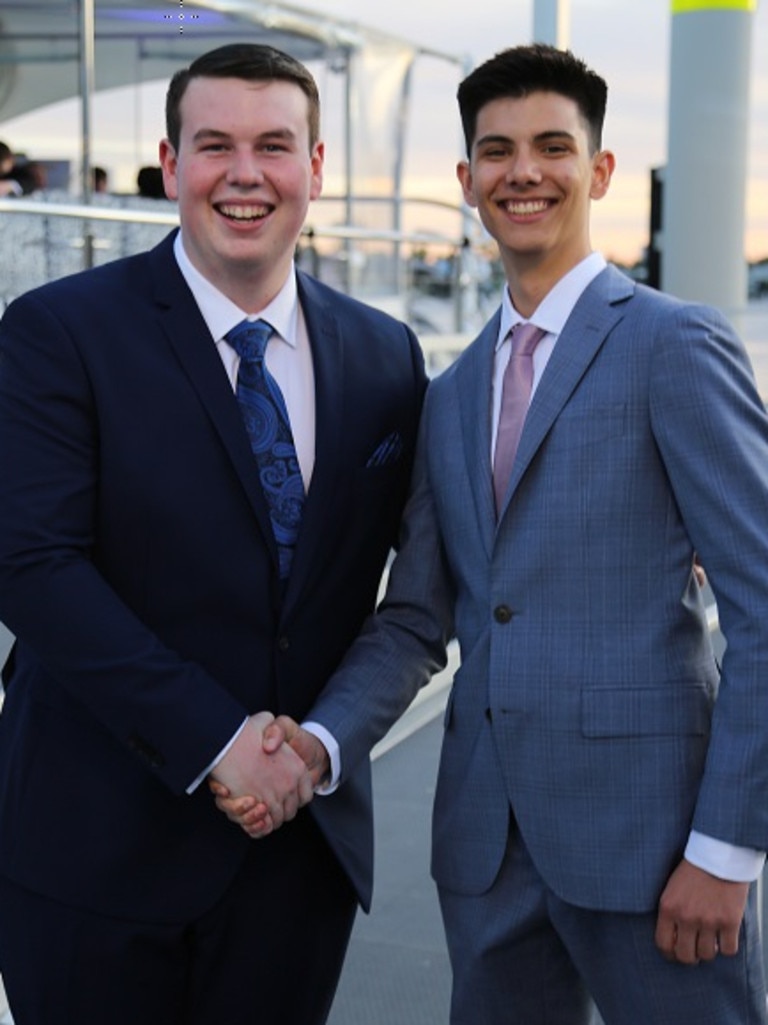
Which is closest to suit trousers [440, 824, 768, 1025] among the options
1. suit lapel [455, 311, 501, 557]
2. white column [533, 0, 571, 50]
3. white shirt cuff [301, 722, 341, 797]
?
white shirt cuff [301, 722, 341, 797]

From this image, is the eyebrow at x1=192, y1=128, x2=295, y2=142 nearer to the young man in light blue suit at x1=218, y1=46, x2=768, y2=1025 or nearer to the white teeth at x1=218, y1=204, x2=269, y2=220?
the white teeth at x1=218, y1=204, x2=269, y2=220

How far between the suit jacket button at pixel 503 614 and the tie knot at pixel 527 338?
0.35 m

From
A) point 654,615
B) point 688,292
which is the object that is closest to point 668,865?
point 654,615

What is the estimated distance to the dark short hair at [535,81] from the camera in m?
2.08

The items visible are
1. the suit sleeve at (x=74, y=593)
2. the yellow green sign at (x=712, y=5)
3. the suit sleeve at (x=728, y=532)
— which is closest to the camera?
the suit sleeve at (x=728, y=532)

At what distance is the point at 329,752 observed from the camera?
212cm

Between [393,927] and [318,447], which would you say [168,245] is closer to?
[318,447]

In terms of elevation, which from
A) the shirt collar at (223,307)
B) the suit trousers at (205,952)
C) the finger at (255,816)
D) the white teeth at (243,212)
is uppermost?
the white teeth at (243,212)

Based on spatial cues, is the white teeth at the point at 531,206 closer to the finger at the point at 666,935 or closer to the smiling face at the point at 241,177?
the smiling face at the point at 241,177

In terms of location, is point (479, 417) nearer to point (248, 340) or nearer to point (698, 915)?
point (248, 340)

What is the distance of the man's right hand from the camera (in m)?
2.01

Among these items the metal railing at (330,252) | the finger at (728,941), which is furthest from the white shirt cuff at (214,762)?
the metal railing at (330,252)

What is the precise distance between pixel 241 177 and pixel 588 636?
2.52 ft

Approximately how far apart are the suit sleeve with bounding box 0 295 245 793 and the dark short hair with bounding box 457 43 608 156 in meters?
0.65
